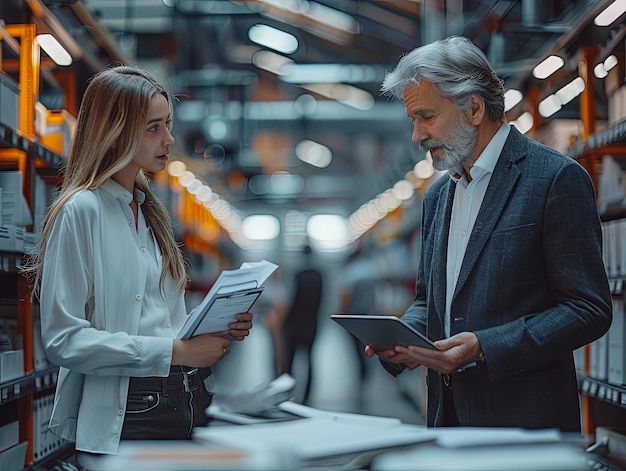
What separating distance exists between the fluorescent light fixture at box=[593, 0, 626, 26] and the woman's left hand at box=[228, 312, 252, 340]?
227 cm

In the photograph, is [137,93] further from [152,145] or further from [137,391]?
[137,391]

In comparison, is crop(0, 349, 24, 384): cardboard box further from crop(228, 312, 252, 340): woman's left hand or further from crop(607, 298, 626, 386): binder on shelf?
crop(607, 298, 626, 386): binder on shelf

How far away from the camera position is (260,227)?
113 ft

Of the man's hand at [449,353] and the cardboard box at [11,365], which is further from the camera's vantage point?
the cardboard box at [11,365]

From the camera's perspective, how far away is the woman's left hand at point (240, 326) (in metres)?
2.17

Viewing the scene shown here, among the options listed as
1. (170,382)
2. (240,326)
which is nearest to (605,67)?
(240,326)

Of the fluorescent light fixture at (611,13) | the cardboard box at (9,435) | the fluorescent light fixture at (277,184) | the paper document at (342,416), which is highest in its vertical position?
the fluorescent light fixture at (277,184)

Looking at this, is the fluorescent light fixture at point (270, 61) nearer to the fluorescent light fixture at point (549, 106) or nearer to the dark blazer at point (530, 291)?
the fluorescent light fixture at point (549, 106)

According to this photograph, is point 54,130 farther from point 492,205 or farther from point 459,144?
point 492,205

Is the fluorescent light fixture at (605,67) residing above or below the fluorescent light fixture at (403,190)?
above

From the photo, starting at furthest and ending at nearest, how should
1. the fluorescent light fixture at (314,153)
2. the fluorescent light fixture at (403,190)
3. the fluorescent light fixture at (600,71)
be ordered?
the fluorescent light fixture at (314,153) → the fluorescent light fixture at (403,190) → the fluorescent light fixture at (600,71)

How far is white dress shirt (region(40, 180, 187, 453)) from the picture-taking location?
1.95m

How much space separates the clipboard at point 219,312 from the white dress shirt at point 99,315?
8 cm

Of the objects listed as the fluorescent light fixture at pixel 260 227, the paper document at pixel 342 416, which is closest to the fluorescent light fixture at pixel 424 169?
the paper document at pixel 342 416
